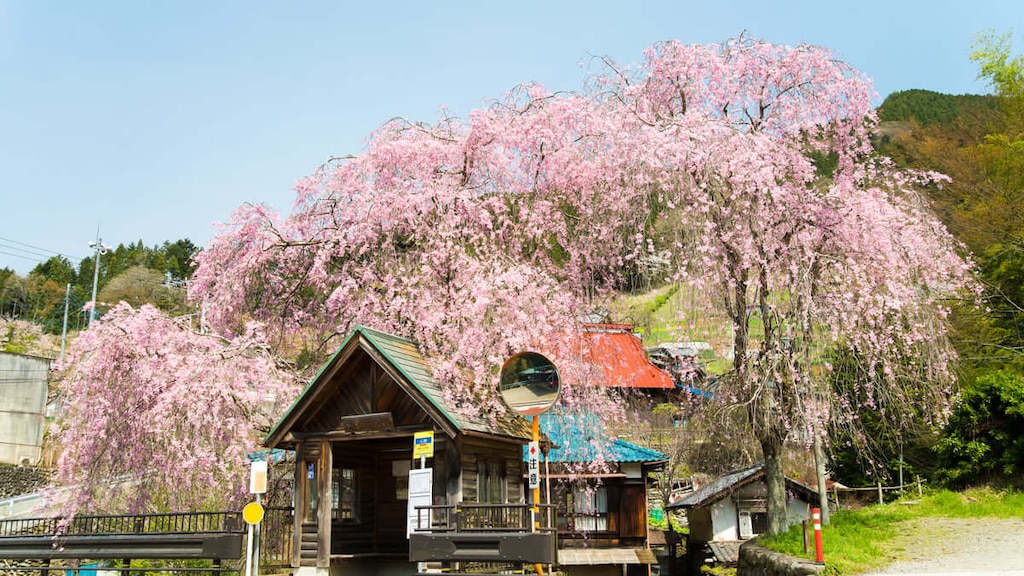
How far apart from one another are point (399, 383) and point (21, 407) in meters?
39.4

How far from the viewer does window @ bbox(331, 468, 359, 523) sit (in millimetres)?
15164

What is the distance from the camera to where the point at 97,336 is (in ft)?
51.2

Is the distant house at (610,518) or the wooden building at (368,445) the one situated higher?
the wooden building at (368,445)

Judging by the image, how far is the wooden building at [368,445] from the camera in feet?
42.1

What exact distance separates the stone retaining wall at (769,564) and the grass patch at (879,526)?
0.22 m

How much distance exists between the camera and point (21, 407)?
139ft

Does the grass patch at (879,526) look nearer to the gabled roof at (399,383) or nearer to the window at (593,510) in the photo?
the gabled roof at (399,383)

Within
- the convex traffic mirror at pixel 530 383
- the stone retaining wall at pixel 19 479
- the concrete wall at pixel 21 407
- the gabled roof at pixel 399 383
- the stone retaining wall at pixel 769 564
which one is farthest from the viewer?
the concrete wall at pixel 21 407

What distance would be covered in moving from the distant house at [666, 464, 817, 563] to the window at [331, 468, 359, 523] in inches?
691

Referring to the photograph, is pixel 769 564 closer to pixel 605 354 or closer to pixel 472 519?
pixel 605 354

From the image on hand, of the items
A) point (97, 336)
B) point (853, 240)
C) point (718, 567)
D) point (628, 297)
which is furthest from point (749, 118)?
point (718, 567)

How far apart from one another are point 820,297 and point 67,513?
15758 millimetres

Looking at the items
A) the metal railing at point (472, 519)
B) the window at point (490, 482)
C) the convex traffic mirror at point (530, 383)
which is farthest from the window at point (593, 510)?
the convex traffic mirror at point (530, 383)

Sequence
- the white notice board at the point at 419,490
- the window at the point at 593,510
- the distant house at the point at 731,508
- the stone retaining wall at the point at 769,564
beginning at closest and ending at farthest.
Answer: the stone retaining wall at the point at 769,564
the white notice board at the point at 419,490
the window at the point at 593,510
the distant house at the point at 731,508
